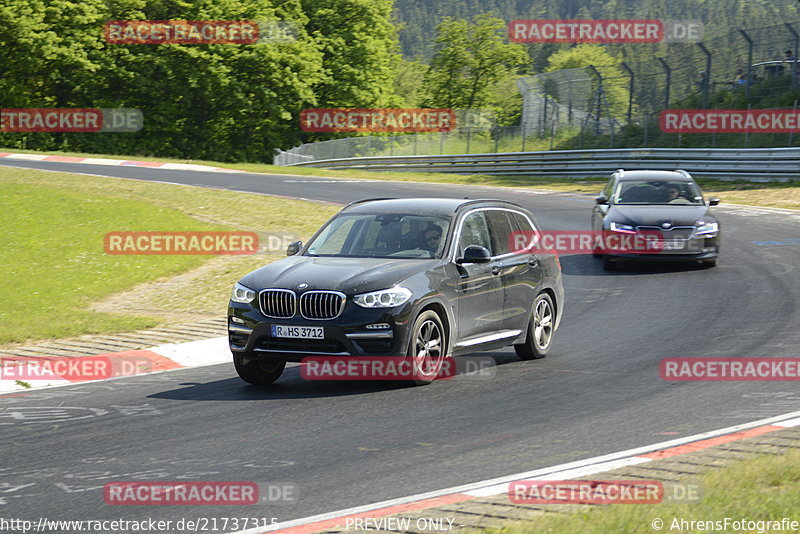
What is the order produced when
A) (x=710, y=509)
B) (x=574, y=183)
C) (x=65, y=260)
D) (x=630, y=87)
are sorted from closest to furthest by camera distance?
(x=710, y=509), (x=65, y=260), (x=574, y=183), (x=630, y=87)

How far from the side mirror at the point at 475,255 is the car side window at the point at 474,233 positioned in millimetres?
164

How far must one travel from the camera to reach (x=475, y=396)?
9.16 meters

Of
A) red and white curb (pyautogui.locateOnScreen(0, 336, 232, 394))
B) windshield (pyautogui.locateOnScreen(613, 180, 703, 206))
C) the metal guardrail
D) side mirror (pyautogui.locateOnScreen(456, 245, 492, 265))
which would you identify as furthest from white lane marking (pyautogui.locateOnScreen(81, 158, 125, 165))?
side mirror (pyautogui.locateOnScreen(456, 245, 492, 265))

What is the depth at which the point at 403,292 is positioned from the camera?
30.5 feet

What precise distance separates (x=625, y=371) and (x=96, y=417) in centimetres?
494

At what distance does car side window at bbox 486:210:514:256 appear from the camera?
11070mm

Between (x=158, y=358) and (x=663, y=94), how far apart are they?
103 ft

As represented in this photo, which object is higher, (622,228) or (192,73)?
(192,73)

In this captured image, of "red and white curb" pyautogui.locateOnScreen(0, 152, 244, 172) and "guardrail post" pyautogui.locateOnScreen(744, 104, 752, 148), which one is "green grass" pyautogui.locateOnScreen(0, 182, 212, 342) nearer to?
"red and white curb" pyautogui.locateOnScreen(0, 152, 244, 172)

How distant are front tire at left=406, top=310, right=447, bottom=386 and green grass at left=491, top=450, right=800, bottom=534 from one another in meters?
3.58

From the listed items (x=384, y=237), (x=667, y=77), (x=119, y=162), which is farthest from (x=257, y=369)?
(x=119, y=162)

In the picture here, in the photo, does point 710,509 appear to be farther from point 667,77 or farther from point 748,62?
point 667,77

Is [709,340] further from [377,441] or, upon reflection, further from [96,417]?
[96,417]

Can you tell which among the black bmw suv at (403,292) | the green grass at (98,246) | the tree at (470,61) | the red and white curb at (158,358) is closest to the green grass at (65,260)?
the green grass at (98,246)
